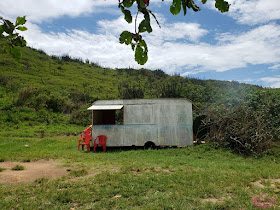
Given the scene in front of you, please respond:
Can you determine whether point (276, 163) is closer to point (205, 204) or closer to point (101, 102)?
point (205, 204)

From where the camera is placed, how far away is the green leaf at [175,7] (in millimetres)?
1493

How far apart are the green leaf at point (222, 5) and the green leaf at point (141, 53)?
20.0 inches

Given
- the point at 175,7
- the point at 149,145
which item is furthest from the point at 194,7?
the point at 149,145

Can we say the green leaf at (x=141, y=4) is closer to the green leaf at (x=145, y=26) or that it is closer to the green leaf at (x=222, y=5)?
the green leaf at (x=145, y=26)

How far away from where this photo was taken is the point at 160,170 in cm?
634

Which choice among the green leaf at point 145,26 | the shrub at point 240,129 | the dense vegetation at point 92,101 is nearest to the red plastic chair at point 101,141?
the dense vegetation at point 92,101

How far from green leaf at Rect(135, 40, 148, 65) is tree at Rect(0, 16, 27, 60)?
33.9 inches

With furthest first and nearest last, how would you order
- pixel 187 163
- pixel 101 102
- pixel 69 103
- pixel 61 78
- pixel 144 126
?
pixel 61 78 → pixel 69 103 → pixel 101 102 → pixel 144 126 → pixel 187 163

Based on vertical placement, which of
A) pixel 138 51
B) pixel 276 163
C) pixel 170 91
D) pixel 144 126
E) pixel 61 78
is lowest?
pixel 276 163

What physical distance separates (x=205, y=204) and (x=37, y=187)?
342cm

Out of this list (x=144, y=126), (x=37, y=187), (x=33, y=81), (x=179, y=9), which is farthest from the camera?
(x=33, y=81)

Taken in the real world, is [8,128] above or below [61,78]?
below

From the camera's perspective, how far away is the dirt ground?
5757mm

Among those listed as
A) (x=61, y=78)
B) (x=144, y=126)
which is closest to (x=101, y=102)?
(x=144, y=126)
